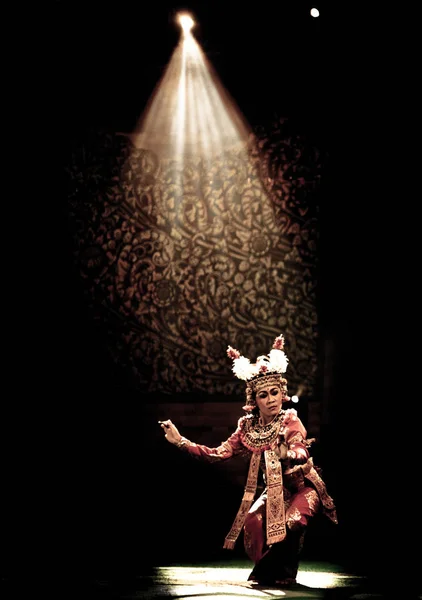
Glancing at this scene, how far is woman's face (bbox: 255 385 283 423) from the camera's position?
4668 mm

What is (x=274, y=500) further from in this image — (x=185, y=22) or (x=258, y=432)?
(x=185, y=22)

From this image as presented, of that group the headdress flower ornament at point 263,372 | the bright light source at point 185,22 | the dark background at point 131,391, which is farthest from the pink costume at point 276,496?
the bright light source at point 185,22

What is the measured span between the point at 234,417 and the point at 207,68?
2.15m

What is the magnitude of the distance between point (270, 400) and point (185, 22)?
2.42m

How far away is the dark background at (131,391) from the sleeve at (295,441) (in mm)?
986

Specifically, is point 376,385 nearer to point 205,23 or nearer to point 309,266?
point 309,266

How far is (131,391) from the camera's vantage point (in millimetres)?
5672

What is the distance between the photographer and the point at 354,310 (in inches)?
221

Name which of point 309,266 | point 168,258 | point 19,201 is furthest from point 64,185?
point 309,266

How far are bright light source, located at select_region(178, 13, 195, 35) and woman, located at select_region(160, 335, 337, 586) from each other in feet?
6.96

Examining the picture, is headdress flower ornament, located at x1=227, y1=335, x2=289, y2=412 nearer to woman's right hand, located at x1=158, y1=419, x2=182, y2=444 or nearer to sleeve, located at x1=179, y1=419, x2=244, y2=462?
sleeve, located at x1=179, y1=419, x2=244, y2=462

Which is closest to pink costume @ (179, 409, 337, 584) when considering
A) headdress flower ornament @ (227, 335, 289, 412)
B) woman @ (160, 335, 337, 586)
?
woman @ (160, 335, 337, 586)

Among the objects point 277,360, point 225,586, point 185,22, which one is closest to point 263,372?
point 277,360

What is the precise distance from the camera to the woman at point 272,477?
4.44 meters
